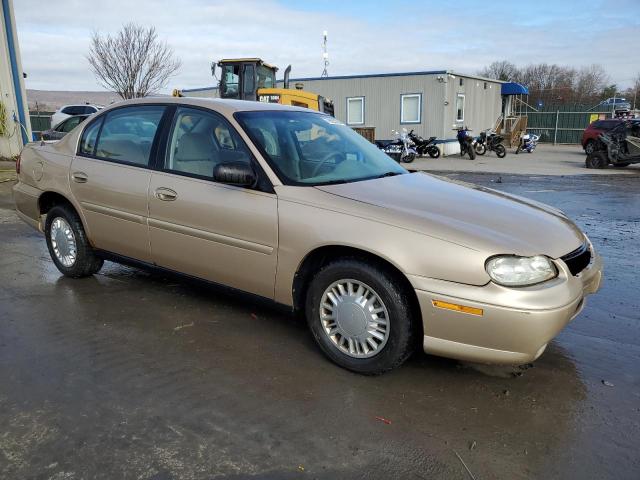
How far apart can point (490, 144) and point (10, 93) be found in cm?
1852

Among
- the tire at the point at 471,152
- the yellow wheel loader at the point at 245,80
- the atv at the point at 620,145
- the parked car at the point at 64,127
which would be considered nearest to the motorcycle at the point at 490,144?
the tire at the point at 471,152

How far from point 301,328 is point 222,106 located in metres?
1.76

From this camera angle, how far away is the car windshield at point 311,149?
3766 millimetres

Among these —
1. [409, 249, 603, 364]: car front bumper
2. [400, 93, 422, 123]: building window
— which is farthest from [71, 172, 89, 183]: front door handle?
[400, 93, 422, 123]: building window

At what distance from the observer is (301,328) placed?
163 inches

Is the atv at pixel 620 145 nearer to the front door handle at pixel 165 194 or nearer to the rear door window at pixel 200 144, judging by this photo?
the rear door window at pixel 200 144

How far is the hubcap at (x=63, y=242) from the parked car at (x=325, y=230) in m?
0.05

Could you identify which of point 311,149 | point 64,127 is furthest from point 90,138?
point 64,127

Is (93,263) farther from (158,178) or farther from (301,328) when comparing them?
(301,328)

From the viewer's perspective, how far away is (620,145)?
17484 mm

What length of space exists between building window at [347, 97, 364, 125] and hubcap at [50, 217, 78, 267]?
21429mm

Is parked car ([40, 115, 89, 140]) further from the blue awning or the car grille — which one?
the blue awning

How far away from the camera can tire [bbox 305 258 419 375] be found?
313 centimetres

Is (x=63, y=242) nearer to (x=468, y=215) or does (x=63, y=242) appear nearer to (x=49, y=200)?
(x=49, y=200)
